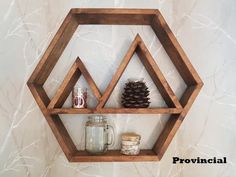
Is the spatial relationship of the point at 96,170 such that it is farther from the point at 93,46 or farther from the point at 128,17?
the point at 128,17

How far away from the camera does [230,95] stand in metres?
1.46

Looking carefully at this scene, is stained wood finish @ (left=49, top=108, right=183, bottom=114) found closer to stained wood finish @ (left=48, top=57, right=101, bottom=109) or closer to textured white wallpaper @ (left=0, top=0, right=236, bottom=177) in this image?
stained wood finish @ (left=48, top=57, right=101, bottom=109)

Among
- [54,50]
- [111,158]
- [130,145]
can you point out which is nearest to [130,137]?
[130,145]

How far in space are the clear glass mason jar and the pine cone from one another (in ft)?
0.54

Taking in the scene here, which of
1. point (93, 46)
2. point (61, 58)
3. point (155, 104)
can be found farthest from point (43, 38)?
point (155, 104)

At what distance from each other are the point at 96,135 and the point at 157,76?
0.44m

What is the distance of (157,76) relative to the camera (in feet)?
A: 4.28

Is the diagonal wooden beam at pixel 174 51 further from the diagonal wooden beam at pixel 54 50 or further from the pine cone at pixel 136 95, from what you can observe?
the diagonal wooden beam at pixel 54 50

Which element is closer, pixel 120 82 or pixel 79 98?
pixel 79 98

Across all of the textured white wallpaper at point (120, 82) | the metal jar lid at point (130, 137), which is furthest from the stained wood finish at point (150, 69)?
the metal jar lid at point (130, 137)

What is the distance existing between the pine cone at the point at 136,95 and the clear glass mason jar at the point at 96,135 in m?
0.16

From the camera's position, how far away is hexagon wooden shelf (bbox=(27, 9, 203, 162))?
1.28 m

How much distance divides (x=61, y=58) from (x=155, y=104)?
575 mm

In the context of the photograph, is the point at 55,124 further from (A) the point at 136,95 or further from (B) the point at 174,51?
(B) the point at 174,51
